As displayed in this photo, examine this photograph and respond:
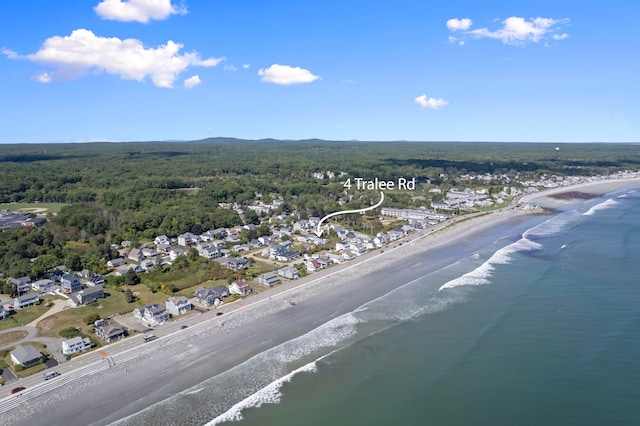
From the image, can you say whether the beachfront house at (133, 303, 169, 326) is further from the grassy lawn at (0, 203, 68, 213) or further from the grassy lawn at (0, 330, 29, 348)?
the grassy lawn at (0, 203, 68, 213)

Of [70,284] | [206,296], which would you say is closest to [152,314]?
[206,296]

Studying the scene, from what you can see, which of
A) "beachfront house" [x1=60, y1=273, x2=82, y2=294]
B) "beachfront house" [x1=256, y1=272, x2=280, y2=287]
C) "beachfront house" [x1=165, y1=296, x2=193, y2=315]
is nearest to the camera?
"beachfront house" [x1=165, y1=296, x2=193, y2=315]

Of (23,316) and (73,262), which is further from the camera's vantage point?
(73,262)

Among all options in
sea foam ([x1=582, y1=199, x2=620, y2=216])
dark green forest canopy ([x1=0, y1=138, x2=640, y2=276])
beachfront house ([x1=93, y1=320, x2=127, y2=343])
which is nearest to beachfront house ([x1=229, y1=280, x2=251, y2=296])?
beachfront house ([x1=93, y1=320, x2=127, y2=343])

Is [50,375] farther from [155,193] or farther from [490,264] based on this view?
[155,193]

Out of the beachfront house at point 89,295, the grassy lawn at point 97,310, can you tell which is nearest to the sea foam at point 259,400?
the grassy lawn at point 97,310

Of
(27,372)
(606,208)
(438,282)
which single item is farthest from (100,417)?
(606,208)
